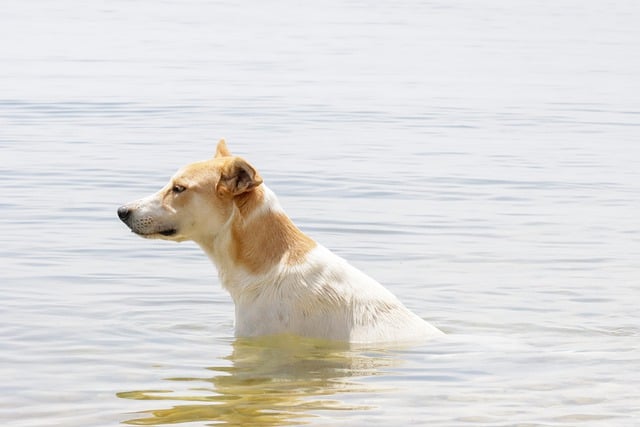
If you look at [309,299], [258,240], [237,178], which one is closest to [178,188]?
[237,178]

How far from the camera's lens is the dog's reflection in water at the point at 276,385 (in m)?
7.71

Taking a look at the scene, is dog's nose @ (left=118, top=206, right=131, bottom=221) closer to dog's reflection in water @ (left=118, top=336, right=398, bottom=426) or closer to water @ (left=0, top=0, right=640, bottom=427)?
water @ (left=0, top=0, right=640, bottom=427)

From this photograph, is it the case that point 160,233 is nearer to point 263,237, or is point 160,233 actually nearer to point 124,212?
point 124,212

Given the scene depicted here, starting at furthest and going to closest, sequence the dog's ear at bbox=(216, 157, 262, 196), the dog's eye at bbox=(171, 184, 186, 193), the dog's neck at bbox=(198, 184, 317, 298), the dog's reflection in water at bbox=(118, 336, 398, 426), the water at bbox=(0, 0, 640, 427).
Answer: the dog's eye at bbox=(171, 184, 186, 193)
the dog's neck at bbox=(198, 184, 317, 298)
the dog's ear at bbox=(216, 157, 262, 196)
the water at bbox=(0, 0, 640, 427)
the dog's reflection in water at bbox=(118, 336, 398, 426)

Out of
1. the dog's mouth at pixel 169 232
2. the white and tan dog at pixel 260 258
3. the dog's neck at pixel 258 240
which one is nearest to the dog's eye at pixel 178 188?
the white and tan dog at pixel 260 258

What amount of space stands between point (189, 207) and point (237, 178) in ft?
1.34

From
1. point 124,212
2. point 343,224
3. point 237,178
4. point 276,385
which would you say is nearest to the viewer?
point 276,385

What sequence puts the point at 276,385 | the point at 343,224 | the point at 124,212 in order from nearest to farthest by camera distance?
the point at 276,385
the point at 124,212
the point at 343,224

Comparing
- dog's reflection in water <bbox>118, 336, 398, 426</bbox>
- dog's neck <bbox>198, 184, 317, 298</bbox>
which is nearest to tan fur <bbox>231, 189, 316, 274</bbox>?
dog's neck <bbox>198, 184, 317, 298</bbox>

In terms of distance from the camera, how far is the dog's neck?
9023 millimetres

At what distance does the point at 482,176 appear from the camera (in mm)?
18797

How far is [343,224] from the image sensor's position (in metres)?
15.0

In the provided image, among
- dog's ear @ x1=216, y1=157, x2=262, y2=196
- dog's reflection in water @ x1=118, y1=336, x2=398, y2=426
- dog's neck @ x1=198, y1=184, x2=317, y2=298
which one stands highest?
dog's ear @ x1=216, y1=157, x2=262, y2=196

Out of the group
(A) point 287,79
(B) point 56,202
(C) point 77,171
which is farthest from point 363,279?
(A) point 287,79
